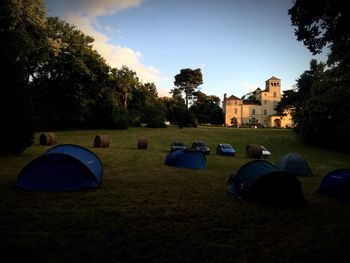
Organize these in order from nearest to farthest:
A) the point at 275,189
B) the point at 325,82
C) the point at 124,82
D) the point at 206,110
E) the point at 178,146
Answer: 1. the point at 275,189
2. the point at 178,146
3. the point at 325,82
4. the point at 124,82
5. the point at 206,110

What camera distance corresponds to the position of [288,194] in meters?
10.4

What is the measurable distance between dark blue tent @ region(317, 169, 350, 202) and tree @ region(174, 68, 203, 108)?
78238 millimetres

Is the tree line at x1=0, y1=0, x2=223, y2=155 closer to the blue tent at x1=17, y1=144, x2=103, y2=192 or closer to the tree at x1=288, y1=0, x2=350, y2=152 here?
the blue tent at x1=17, y1=144, x2=103, y2=192

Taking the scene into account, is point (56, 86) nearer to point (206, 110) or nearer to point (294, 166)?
point (294, 166)

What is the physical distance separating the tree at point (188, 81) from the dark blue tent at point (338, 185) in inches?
3080

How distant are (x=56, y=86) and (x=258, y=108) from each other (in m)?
62.5

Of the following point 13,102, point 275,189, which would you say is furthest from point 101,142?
point 275,189

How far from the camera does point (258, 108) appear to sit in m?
92.2

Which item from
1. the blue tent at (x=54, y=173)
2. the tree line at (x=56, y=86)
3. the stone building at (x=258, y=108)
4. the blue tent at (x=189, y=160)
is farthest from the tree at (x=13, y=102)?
the stone building at (x=258, y=108)

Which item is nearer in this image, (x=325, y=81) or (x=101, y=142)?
(x=101, y=142)

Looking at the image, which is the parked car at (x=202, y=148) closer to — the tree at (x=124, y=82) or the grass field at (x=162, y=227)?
the grass field at (x=162, y=227)

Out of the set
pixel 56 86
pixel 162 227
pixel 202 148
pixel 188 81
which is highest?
pixel 188 81

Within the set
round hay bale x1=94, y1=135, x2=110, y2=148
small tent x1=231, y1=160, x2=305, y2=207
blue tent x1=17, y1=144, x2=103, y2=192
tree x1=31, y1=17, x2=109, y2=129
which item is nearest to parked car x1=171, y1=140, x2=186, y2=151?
round hay bale x1=94, y1=135, x2=110, y2=148

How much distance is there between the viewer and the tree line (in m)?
20.1
